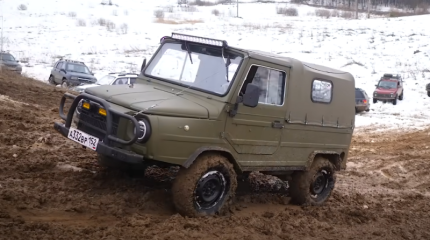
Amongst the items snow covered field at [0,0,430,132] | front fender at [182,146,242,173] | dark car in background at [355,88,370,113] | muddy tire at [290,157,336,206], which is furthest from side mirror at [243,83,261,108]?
snow covered field at [0,0,430,132]

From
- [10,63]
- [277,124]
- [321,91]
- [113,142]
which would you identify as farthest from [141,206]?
[10,63]

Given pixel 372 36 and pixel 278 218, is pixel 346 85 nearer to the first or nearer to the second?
pixel 278 218

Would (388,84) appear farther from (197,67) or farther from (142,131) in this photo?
(142,131)

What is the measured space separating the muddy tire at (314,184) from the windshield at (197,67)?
204 cm

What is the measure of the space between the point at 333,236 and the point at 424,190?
4379 millimetres

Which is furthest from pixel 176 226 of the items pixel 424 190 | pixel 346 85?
pixel 424 190

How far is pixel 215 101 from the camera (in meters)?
6.23

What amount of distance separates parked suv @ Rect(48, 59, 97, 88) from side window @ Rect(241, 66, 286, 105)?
58.1 ft

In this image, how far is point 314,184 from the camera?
7.71 meters

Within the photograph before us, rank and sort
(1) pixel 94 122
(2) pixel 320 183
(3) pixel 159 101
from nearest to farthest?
(3) pixel 159 101 → (1) pixel 94 122 → (2) pixel 320 183

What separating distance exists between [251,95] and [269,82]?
669 millimetres

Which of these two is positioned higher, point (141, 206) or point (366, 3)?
point (366, 3)

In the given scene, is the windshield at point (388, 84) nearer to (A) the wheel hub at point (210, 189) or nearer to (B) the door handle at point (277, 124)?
(B) the door handle at point (277, 124)

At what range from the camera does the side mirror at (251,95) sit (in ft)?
20.3
